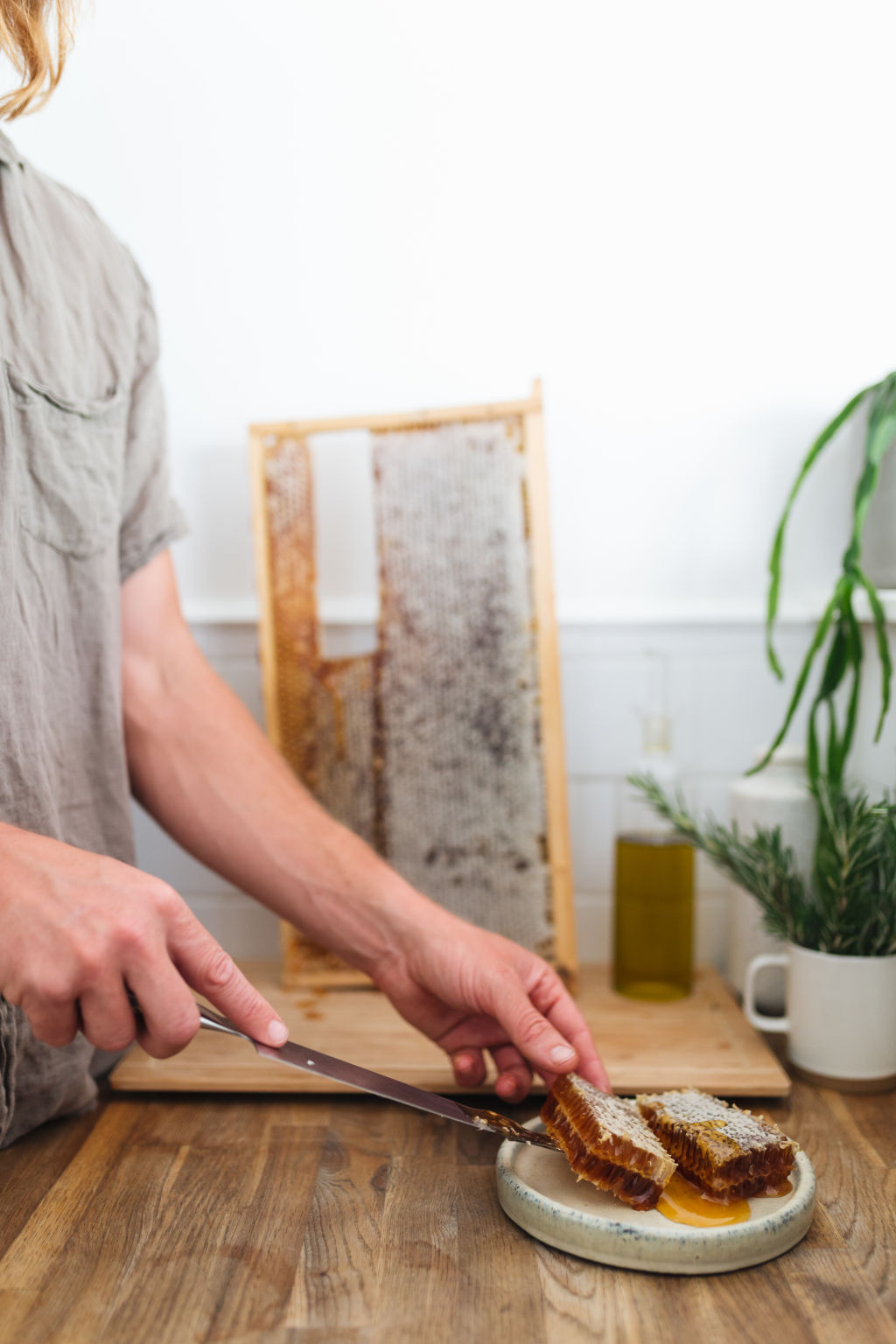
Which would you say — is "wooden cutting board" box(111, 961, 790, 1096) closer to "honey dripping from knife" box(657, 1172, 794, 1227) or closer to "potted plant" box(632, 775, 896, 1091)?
"potted plant" box(632, 775, 896, 1091)

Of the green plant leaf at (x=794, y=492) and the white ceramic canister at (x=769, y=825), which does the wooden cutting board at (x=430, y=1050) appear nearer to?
the white ceramic canister at (x=769, y=825)

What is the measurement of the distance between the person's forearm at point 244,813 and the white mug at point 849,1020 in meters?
0.32

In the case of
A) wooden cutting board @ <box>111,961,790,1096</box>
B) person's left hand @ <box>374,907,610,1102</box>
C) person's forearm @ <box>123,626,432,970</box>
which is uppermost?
person's forearm @ <box>123,626,432,970</box>

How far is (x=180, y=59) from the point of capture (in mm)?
1115

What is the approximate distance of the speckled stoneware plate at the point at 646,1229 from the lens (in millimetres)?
572

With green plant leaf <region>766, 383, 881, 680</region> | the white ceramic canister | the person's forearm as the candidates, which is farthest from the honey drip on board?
green plant leaf <region>766, 383, 881, 680</region>

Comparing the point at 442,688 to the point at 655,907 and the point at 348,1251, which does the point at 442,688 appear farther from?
the point at 348,1251

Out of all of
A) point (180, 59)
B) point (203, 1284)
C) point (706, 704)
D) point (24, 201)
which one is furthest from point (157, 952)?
point (180, 59)

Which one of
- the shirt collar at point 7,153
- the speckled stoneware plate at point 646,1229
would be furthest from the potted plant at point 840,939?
the shirt collar at point 7,153

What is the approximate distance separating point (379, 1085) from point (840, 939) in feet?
1.33

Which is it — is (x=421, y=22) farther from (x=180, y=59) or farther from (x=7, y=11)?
(x=7, y=11)

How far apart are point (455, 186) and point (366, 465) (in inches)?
11.7

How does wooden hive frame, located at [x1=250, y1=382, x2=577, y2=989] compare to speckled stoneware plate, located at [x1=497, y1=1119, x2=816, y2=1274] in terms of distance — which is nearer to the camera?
speckled stoneware plate, located at [x1=497, y1=1119, x2=816, y2=1274]

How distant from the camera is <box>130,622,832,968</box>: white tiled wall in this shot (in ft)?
3.69
